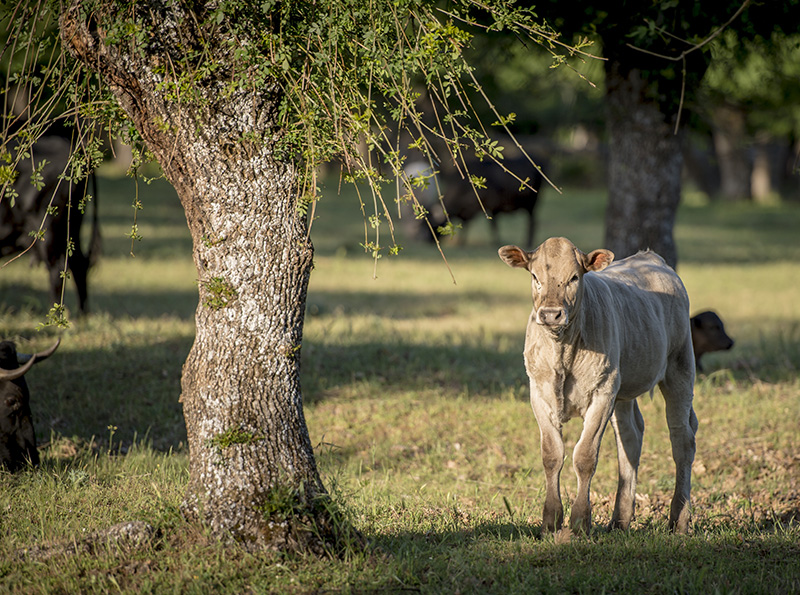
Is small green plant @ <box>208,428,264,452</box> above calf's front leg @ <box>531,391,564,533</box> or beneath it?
above

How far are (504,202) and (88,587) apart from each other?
60.0ft

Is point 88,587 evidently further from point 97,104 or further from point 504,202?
point 504,202

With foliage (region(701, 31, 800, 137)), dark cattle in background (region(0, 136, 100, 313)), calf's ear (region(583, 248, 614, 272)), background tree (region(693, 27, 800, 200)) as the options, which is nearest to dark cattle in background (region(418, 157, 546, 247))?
background tree (region(693, 27, 800, 200))

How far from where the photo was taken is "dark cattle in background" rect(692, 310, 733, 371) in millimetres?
8680

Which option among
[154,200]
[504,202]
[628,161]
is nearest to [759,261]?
[504,202]

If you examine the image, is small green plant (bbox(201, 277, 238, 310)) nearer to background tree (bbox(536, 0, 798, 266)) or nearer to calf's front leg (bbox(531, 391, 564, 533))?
calf's front leg (bbox(531, 391, 564, 533))

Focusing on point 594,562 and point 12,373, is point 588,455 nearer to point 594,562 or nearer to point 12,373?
point 594,562

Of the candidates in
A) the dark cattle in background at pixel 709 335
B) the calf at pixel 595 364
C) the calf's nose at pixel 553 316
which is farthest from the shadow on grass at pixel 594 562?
the dark cattle in background at pixel 709 335

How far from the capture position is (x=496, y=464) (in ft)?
21.8

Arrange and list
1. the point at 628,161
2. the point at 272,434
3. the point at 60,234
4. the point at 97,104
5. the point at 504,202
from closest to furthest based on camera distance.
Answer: the point at 272,434, the point at 97,104, the point at 628,161, the point at 60,234, the point at 504,202

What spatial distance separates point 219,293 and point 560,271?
1.93 meters

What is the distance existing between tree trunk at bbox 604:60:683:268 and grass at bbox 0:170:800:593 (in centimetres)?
172

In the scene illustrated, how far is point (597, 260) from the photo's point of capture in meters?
4.80

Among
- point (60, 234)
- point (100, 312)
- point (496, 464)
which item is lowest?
point (496, 464)
